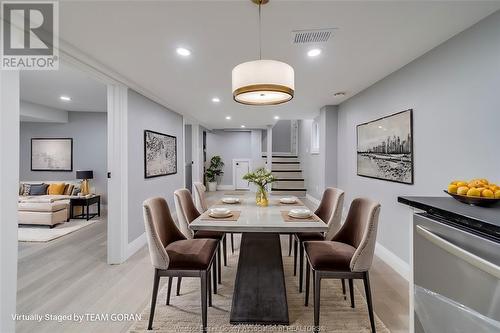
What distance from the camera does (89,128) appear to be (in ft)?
19.2

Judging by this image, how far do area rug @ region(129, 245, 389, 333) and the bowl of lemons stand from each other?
1191mm

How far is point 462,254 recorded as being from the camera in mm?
972

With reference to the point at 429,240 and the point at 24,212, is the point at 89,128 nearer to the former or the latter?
the point at 24,212

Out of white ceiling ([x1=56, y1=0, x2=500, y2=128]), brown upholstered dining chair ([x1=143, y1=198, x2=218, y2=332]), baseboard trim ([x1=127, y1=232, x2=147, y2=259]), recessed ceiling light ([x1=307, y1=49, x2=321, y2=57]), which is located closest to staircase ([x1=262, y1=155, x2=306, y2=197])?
baseboard trim ([x1=127, y1=232, x2=147, y2=259])

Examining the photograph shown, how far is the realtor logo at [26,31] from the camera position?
1636mm

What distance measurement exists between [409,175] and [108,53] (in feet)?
11.0

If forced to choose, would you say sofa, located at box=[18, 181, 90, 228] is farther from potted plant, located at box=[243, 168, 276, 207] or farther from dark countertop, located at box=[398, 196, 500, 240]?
dark countertop, located at box=[398, 196, 500, 240]

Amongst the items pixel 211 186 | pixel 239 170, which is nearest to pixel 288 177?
pixel 239 170

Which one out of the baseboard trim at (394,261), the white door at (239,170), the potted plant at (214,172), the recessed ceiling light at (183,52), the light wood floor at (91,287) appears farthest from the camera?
the white door at (239,170)

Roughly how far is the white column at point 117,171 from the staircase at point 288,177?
4.84 metres

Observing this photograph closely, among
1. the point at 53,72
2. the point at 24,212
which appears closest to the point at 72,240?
the point at 24,212

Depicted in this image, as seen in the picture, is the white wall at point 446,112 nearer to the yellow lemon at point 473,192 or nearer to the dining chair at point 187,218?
the yellow lemon at point 473,192

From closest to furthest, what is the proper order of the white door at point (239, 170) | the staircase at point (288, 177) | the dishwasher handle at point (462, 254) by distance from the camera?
1. the dishwasher handle at point (462, 254)
2. the staircase at point (288, 177)
3. the white door at point (239, 170)

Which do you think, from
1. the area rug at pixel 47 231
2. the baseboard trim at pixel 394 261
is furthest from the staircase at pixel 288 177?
the area rug at pixel 47 231
